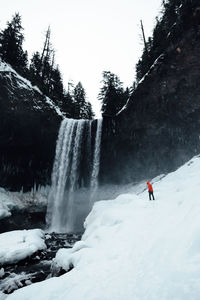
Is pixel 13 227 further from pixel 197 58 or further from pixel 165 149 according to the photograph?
pixel 197 58

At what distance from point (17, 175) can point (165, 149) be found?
22.5 metres

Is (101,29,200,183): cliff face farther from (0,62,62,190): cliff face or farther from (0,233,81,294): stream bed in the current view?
(0,233,81,294): stream bed

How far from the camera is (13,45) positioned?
1234 inches

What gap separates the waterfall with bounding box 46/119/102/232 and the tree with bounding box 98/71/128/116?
596 cm

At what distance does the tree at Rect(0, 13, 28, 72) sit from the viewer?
99.3ft

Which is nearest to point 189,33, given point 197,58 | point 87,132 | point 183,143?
point 197,58

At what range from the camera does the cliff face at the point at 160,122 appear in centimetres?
1886

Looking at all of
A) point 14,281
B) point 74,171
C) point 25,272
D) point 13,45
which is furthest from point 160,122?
point 13,45

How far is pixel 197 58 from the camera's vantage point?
Result: 59.6 ft

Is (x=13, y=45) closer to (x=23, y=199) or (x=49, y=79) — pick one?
(x=49, y=79)

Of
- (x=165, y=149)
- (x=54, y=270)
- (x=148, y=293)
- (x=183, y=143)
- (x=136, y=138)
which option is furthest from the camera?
(x=136, y=138)

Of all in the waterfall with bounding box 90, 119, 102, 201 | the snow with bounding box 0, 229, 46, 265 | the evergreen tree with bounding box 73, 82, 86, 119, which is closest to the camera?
the snow with bounding box 0, 229, 46, 265

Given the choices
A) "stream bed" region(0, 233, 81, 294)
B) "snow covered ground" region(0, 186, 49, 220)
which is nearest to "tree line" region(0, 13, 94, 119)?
"snow covered ground" region(0, 186, 49, 220)

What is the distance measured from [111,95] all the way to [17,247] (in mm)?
28368
